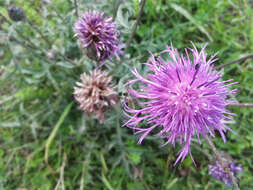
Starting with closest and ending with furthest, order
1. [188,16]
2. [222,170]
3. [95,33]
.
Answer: [95,33], [222,170], [188,16]

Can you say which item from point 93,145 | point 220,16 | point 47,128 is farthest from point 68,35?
point 220,16

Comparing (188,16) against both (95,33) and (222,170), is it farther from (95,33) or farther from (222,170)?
(222,170)

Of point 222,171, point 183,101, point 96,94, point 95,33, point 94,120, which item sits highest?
point 95,33

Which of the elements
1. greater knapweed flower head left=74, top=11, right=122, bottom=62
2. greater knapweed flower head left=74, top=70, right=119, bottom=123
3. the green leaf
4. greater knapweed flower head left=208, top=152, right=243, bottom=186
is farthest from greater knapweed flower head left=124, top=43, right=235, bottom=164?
the green leaf

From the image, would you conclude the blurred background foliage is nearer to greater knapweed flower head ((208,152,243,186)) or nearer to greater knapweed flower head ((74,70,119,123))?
greater knapweed flower head ((208,152,243,186))

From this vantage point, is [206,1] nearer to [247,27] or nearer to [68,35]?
[247,27]

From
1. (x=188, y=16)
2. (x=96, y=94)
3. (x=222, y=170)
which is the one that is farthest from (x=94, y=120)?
(x=188, y=16)
